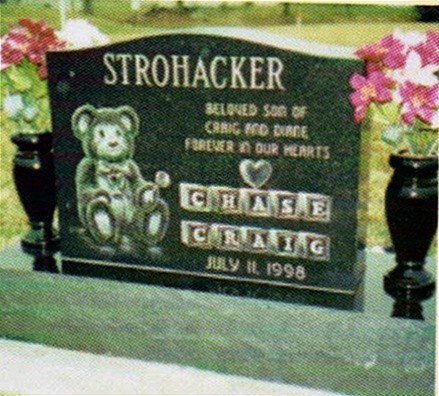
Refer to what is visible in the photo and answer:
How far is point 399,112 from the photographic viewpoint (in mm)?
3131

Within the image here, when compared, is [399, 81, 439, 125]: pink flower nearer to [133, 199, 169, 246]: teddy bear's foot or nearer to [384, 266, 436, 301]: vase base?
[384, 266, 436, 301]: vase base

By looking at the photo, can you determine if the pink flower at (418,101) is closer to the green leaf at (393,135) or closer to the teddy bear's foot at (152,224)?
the green leaf at (393,135)

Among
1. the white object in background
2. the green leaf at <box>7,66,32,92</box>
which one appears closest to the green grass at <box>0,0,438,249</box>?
the green leaf at <box>7,66,32,92</box>

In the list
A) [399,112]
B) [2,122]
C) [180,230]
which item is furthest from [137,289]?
[2,122]

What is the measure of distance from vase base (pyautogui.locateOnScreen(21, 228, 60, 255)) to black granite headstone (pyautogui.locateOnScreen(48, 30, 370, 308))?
327mm

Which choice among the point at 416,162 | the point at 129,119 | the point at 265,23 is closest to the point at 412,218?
the point at 416,162

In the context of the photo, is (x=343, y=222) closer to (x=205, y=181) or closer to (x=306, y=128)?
(x=306, y=128)

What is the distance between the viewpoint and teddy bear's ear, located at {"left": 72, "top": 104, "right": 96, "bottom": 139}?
11.0ft

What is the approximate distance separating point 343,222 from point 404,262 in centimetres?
38

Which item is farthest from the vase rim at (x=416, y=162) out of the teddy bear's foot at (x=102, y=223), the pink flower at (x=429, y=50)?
the teddy bear's foot at (x=102, y=223)

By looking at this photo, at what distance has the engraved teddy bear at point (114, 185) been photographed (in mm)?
3316

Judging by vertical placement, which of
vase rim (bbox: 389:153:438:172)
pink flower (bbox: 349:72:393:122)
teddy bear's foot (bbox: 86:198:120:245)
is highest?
pink flower (bbox: 349:72:393:122)

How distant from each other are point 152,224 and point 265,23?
14.0m

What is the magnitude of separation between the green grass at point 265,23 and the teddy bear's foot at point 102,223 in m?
2.02
